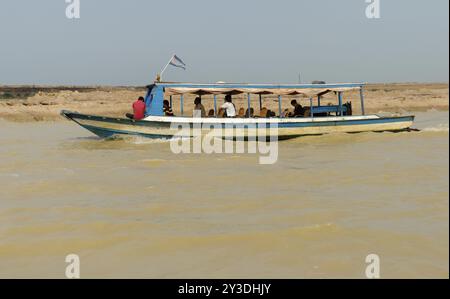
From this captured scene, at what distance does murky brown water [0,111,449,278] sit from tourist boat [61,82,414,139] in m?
4.59

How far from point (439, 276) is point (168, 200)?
4.49m

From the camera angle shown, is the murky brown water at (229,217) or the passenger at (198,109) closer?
the murky brown water at (229,217)

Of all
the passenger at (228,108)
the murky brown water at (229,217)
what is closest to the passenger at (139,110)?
the passenger at (228,108)

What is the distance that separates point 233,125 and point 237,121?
0.19m

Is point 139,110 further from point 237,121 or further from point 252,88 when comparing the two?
point 252,88

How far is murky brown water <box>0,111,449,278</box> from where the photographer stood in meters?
5.47

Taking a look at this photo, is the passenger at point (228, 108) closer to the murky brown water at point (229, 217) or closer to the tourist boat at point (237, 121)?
the tourist boat at point (237, 121)

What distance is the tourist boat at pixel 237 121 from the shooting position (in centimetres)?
1739

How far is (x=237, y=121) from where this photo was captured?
57.8ft

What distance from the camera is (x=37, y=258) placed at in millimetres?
5941

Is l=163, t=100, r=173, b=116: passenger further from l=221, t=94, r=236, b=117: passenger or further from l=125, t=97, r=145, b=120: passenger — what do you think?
A: l=221, t=94, r=236, b=117: passenger

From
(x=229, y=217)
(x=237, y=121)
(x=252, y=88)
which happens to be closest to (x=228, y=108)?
(x=237, y=121)

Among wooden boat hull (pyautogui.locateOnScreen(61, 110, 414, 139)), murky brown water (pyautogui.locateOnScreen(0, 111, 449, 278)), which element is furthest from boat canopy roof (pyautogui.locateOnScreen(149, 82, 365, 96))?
murky brown water (pyautogui.locateOnScreen(0, 111, 449, 278))

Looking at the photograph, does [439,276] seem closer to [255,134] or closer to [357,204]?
[357,204]
